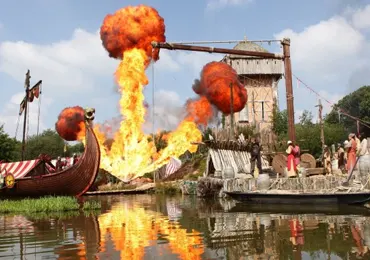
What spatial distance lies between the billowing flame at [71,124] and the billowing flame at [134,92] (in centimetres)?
2119

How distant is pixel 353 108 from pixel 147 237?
238ft

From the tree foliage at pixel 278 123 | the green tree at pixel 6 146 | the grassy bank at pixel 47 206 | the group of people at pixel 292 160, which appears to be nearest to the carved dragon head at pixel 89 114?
the grassy bank at pixel 47 206

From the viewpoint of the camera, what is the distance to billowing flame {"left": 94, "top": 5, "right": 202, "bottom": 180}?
33.9 metres

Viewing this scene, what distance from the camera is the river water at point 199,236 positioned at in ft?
25.4

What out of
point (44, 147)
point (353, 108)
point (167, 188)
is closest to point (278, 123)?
point (353, 108)

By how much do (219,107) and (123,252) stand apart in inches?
1419

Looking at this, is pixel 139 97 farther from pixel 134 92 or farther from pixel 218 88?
pixel 218 88

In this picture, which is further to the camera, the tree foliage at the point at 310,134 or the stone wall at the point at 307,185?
the tree foliage at the point at 310,134

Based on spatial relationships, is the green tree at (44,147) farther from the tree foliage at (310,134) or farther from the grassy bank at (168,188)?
the grassy bank at (168,188)

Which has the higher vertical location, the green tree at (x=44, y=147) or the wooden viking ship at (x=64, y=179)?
the green tree at (x=44, y=147)

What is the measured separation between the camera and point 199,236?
977cm

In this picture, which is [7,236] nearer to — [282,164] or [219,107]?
[282,164]

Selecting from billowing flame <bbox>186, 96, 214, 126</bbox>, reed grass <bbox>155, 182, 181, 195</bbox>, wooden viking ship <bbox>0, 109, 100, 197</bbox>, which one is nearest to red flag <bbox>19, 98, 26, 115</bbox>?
wooden viking ship <bbox>0, 109, 100, 197</bbox>

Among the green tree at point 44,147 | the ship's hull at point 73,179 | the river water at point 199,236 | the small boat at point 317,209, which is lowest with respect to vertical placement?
the river water at point 199,236
